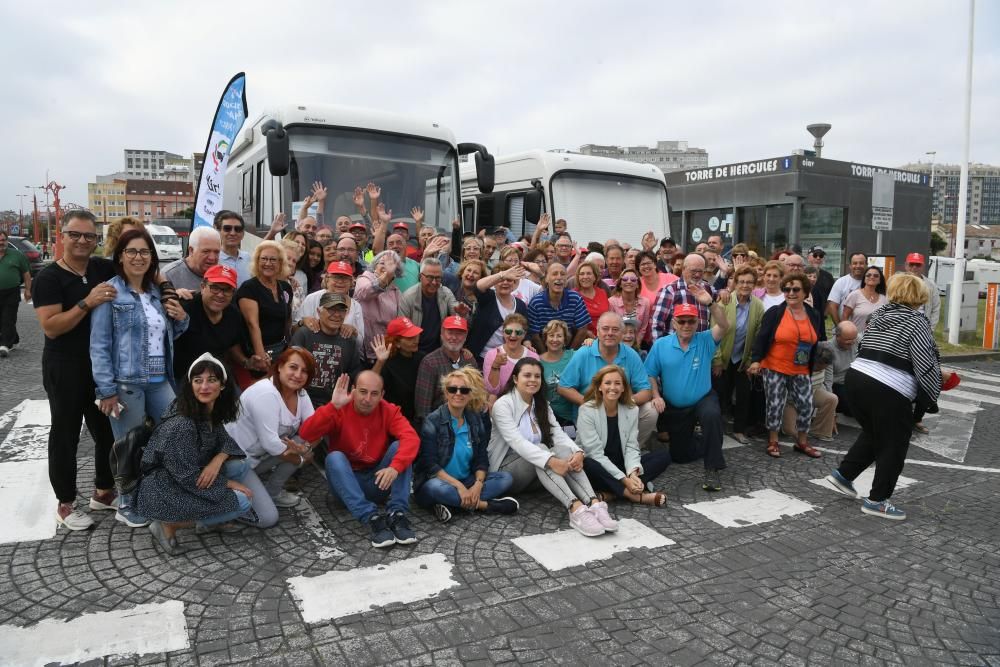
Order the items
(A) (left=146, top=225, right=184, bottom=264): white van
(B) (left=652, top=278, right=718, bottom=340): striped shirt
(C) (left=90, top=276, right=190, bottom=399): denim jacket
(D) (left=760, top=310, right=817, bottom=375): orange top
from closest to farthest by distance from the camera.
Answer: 1. (C) (left=90, top=276, right=190, bottom=399): denim jacket
2. (D) (left=760, top=310, right=817, bottom=375): orange top
3. (B) (left=652, top=278, right=718, bottom=340): striped shirt
4. (A) (left=146, top=225, right=184, bottom=264): white van

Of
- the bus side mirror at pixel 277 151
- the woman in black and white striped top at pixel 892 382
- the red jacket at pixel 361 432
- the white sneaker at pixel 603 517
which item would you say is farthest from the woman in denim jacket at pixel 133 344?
the woman in black and white striped top at pixel 892 382

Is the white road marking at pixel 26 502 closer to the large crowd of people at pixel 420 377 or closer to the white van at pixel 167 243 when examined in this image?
the large crowd of people at pixel 420 377

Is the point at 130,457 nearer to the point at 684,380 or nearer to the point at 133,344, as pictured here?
the point at 133,344

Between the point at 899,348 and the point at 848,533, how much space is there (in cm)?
135

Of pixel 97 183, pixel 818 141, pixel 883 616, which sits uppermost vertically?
pixel 97 183

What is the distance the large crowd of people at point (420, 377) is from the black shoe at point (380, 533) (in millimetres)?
15

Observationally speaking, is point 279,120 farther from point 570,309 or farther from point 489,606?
point 489,606

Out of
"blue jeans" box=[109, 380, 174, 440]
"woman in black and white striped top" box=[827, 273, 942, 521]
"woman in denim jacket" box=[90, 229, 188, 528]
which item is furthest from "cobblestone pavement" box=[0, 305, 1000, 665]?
"woman in denim jacket" box=[90, 229, 188, 528]

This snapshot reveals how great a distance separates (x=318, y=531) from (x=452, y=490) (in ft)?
3.02

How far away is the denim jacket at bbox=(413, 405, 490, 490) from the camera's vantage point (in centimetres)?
518

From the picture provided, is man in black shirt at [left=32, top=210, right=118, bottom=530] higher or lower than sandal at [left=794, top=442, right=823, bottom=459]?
higher

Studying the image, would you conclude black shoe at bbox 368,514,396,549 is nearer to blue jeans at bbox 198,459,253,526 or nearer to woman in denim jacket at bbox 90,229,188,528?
blue jeans at bbox 198,459,253,526

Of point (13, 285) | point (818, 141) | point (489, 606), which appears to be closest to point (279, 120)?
point (13, 285)

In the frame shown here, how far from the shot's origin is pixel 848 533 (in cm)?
491
